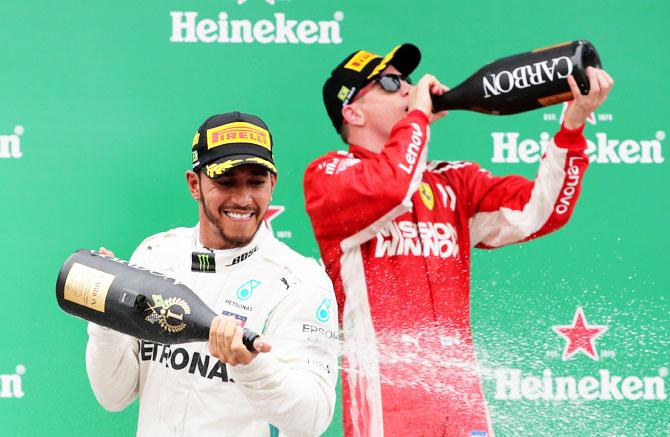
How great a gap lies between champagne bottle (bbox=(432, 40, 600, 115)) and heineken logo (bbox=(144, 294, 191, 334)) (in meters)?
1.28

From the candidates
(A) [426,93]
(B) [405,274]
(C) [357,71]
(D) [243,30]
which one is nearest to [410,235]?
(B) [405,274]

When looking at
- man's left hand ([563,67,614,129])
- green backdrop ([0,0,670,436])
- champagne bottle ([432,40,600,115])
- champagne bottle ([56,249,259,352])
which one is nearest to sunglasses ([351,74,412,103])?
champagne bottle ([432,40,600,115])

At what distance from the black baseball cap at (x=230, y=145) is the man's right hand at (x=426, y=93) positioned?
0.75m

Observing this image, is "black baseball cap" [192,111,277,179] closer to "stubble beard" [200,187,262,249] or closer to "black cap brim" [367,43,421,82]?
"stubble beard" [200,187,262,249]

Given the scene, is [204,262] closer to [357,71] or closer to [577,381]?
[357,71]

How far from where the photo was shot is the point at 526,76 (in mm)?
3137

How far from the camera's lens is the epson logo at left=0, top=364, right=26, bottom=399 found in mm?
3383

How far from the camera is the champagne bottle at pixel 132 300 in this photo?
86.7 inches

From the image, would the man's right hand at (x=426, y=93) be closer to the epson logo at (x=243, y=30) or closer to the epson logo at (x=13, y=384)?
the epson logo at (x=243, y=30)

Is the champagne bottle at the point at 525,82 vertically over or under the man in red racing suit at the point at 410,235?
over

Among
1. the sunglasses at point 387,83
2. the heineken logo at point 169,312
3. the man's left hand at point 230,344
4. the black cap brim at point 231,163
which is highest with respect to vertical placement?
the sunglasses at point 387,83

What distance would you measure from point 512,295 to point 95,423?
130 cm

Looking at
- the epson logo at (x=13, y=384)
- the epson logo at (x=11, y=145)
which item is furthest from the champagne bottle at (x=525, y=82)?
the epson logo at (x=13, y=384)

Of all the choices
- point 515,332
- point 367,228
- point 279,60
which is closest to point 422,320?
point 367,228
